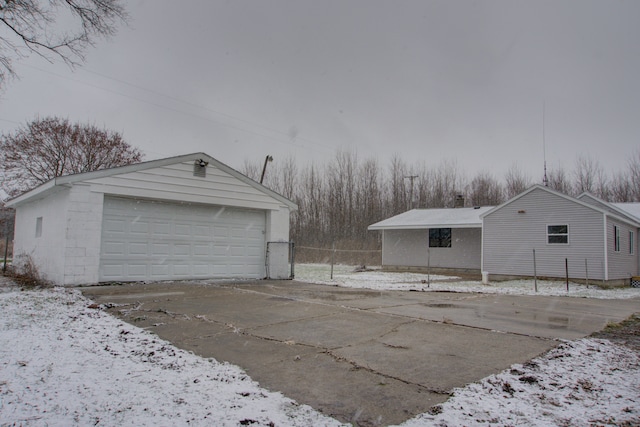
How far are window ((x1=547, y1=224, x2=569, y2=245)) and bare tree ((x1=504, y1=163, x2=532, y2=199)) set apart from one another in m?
21.4

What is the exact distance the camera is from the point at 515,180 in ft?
119

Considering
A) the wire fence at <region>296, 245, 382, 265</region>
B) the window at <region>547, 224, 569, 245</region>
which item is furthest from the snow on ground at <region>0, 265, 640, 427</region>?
the wire fence at <region>296, 245, 382, 265</region>

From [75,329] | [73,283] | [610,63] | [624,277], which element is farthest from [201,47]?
[624,277]

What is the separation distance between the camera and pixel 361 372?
3.52 metres

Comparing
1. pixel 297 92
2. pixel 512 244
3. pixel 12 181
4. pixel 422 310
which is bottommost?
pixel 422 310

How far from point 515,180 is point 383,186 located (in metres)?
12.5

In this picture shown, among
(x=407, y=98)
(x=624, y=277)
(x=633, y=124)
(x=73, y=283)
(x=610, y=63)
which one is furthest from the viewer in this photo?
(x=633, y=124)

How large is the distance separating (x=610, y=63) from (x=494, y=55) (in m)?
3.51

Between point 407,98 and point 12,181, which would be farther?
point 12,181

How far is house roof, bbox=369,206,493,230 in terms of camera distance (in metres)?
19.7

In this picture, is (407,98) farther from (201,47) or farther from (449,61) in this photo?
(201,47)

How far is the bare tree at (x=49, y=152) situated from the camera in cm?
2112

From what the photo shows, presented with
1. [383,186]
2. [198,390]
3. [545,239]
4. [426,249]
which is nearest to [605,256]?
[545,239]

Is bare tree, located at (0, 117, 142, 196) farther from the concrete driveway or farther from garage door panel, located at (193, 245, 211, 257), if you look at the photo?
the concrete driveway
